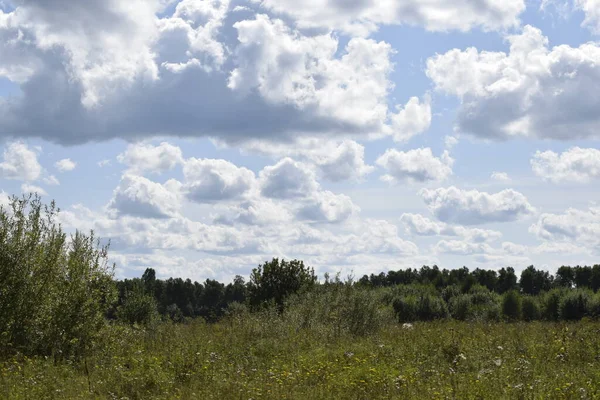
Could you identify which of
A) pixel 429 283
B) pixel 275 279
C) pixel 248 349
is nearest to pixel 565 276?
pixel 429 283

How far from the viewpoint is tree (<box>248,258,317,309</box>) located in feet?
131

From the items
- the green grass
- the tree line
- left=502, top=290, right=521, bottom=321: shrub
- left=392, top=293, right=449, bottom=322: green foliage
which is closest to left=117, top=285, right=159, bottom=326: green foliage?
the tree line

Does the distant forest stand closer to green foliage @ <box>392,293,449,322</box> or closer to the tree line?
green foliage @ <box>392,293,449,322</box>

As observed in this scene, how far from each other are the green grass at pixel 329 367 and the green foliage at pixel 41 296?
3.20ft

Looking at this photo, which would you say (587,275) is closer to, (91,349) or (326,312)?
(326,312)

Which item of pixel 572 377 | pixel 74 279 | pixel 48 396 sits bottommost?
pixel 48 396

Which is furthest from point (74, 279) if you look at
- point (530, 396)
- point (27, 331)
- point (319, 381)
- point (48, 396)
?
point (530, 396)

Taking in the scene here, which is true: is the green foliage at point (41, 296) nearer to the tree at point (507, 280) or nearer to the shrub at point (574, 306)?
the shrub at point (574, 306)

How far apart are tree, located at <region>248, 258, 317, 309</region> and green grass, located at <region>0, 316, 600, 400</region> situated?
17.5m

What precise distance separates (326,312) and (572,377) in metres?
11.9

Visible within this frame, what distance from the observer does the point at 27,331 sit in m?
18.5

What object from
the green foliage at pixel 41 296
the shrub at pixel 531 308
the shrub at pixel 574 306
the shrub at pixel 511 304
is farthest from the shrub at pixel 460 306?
the green foliage at pixel 41 296

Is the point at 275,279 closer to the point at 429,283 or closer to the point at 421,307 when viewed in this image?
the point at 421,307

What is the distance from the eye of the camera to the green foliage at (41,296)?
1834 centimetres
